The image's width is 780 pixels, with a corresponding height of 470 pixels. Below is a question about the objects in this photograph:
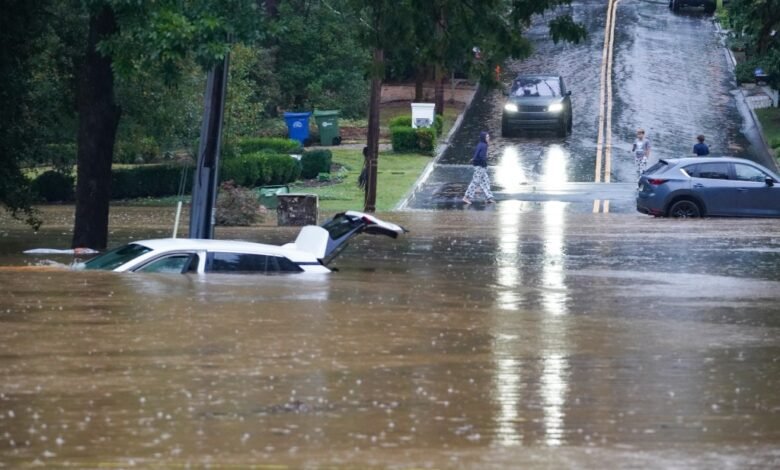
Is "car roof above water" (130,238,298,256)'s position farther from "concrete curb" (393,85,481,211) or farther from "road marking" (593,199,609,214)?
"concrete curb" (393,85,481,211)

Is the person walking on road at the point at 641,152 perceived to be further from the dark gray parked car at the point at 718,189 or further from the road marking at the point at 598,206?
the dark gray parked car at the point at 718,189

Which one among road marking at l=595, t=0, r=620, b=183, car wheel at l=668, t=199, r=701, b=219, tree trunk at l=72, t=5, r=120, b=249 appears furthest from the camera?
road marking at l=595, t=0, r=620, b=183

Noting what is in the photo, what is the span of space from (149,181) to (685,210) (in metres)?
15.3

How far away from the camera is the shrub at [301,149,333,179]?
4031 cm

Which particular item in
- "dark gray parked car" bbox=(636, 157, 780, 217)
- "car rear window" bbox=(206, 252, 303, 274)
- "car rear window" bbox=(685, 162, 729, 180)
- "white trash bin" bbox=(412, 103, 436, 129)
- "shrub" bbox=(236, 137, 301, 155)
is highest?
"white trash bin" bbox=(412, 103, 436, 129)

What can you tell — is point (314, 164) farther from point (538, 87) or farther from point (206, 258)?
point (206, 258)

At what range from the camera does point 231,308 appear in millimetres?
14359

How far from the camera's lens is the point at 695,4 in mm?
65625

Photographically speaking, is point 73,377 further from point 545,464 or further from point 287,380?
point 545,464

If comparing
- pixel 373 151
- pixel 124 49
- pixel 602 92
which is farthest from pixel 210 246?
pixel 602 92

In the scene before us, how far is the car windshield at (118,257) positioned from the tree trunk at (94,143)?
6.82m

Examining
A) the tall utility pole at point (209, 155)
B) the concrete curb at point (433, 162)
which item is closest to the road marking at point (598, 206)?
the concrete curb at point (433, 162)

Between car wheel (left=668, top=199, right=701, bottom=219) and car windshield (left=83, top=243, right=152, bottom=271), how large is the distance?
16.8m

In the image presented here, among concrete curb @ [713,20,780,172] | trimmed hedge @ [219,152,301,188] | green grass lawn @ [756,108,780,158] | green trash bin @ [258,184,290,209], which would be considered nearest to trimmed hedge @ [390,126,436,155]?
trimmed hedge @ [219,152,301,188]
